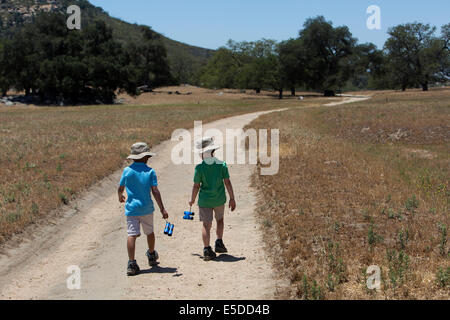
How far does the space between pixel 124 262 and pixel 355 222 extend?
4759 millimetres

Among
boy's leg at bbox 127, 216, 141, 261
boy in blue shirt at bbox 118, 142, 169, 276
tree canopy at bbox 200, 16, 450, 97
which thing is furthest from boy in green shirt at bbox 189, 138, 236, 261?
tree canopy at bbox 200, 16, 450, 97

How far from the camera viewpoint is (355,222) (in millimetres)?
9555

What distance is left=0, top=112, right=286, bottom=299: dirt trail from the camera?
718cm

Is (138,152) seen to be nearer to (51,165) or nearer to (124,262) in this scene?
(124,262)

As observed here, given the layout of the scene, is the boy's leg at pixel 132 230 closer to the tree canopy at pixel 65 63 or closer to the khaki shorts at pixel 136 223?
the khaki shorts at pixel 136 223

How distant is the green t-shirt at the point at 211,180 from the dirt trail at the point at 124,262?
1.13m

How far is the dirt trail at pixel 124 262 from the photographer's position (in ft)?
23.6

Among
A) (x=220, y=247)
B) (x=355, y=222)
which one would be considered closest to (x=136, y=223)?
(x=220, y=247)

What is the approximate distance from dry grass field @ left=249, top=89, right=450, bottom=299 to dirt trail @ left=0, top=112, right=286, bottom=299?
563 millimetres

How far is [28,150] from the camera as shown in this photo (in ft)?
73.3

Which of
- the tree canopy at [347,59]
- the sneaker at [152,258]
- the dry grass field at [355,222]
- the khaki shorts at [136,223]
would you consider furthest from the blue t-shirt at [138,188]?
the tree canopy at [347,59]

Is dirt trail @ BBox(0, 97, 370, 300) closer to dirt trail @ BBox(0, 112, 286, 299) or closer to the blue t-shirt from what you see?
dirt trail @ BBox(0, 112, 286, 299)

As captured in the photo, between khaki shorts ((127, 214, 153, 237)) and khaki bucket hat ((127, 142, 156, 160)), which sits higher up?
khaki bucket hat ((127, 142, 156, 160))
